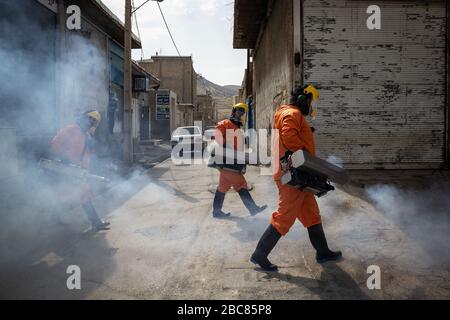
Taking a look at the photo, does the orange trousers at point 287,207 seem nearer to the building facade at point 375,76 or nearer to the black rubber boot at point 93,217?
the black rubber boot at point 93,217

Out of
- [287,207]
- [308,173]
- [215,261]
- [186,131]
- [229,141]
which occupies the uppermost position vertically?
[186,131]

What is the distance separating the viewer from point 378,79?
8539 mm

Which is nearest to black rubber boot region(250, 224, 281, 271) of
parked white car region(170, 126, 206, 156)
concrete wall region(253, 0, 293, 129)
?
concrete wall region(253, 0, 293, 129)

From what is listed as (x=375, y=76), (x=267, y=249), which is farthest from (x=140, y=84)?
(x=267, y=249)

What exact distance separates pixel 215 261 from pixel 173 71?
40139 mm

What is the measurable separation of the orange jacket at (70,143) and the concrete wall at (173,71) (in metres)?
37.7

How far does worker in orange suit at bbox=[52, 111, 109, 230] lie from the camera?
4.79 m

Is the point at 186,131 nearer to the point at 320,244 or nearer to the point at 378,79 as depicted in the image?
the point at 378,79

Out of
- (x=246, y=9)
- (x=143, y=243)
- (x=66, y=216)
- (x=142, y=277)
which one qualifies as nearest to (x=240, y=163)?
(x=143, y=243)

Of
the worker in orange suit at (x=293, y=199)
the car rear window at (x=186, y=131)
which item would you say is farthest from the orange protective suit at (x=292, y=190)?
the car rear window at (x=186, y=131)

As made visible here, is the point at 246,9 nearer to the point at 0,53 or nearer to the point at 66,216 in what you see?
the point at 0,53

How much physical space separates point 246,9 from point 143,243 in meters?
11.6

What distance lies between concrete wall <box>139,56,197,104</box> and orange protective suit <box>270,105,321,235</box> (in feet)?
129

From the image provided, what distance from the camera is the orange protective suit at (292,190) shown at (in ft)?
11.0
